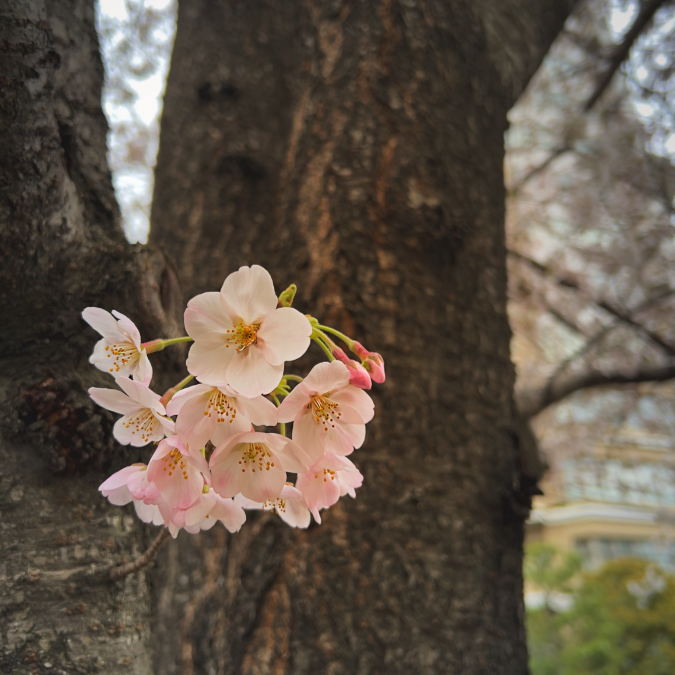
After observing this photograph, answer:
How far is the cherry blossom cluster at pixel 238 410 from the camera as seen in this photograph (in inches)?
23.1

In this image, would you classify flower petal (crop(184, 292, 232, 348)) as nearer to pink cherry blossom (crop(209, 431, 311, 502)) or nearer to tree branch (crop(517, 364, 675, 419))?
pink cherry blossom (crop(209, 431, 311, 502))

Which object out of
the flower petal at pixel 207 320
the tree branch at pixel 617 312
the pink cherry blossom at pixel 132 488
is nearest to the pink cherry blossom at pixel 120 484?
the pink cherry blossom at pixel 132 488

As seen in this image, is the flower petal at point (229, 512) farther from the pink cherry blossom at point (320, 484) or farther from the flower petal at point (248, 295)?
the flower petal at point (248, 295)

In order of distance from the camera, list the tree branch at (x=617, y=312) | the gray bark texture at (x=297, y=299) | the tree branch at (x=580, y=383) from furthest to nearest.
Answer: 1. the tree branch at (x=617, y=312)
2. the tree branch at (x=580, y=383)
3. the gray bark texture at (x=297, y=299)

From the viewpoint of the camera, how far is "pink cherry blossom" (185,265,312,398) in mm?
582

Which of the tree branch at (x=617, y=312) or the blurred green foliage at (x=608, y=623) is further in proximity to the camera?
the blurred green foliage at (x=608, y=623)

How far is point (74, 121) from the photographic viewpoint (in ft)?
3.23

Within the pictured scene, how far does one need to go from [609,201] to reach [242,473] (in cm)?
574

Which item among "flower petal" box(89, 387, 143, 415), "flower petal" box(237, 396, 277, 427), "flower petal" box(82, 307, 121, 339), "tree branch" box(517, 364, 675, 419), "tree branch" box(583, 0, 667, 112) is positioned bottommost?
"flower petal" box(237, 396, 277, 427)

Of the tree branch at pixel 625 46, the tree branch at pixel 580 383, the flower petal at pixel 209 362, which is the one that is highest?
the tree branch at pixel 625 46

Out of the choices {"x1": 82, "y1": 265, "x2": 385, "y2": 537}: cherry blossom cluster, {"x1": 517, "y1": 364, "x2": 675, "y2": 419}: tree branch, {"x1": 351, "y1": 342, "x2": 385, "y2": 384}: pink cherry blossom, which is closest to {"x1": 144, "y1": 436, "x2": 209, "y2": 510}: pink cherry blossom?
{"x1": 82, "y1": 265, "x2": 385, "y2": 537}: cherry blossom cluster

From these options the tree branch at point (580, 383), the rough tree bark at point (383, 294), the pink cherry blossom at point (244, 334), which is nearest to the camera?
the pink cherry blossom at point (244, 334)

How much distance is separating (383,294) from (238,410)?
86 cm

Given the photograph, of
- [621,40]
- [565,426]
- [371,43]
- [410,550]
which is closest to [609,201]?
[621,40]
